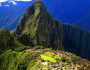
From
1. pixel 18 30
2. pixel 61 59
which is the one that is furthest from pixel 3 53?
pixel 18 30

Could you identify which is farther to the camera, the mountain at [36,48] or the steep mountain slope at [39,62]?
the mountain at [36,48]

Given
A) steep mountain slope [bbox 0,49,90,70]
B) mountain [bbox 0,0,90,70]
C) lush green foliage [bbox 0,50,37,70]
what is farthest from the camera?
lush green foliage [bbox 0,50,37,70]

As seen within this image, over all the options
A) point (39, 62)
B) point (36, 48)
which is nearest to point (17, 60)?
point (39, 62)

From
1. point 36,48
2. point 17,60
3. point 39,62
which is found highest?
point 36,48

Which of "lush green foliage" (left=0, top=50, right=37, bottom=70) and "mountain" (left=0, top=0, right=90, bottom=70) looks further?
"lush green foliage" (left=0, top=50, right=37, bottom=70)

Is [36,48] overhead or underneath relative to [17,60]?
overhead

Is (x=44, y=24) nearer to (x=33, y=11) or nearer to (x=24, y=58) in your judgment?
(x=33, y=11)

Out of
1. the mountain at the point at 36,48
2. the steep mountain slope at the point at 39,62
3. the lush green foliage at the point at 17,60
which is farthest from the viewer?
the lush green foliage at the point at 17,60

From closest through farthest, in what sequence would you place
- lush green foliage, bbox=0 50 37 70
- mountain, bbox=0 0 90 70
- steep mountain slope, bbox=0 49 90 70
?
steep mountain slope, bbox=0 49 90 70, mountain, bbox=0 0 90 70, lush green foliage, bbox=0 50 37 70

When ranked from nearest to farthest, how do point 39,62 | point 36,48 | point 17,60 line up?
point 39,62
point 17,60
point 36,48

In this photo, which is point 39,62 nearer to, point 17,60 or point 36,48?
point 17,60

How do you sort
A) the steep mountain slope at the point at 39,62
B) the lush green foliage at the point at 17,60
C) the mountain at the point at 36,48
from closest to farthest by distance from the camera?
the steep mountain slope at the point at 39,62 < the mountain at the point at 36,48 < the lush green foliage at the point at 17,60
